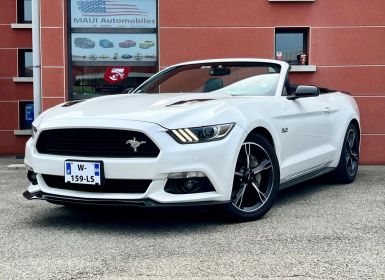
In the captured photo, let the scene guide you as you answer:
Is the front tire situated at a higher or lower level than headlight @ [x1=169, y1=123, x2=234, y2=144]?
lower

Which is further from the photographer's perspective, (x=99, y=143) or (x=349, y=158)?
(x=349, y=158)

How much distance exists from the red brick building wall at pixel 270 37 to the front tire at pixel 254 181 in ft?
15.9

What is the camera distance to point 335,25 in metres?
8.93

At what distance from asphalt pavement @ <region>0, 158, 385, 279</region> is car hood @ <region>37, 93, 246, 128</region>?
0.66 metres

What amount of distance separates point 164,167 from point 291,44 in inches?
241

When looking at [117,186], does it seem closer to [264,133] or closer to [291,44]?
[264,133]

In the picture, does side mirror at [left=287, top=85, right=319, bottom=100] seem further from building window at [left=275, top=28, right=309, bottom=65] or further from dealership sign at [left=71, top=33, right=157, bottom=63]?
dealership sign at [left=71, top=33, right=157, bottom=63]

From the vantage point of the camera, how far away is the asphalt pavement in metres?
3.08

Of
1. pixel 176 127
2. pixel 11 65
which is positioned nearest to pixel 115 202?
pixel 176 127

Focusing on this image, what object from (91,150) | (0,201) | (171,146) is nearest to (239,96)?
(171,146)

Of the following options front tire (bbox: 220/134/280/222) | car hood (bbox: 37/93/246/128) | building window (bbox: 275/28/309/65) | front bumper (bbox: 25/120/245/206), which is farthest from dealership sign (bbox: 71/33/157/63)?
front bumper (bbox: 25/120/245/206)

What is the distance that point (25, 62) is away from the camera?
14625 millimetres

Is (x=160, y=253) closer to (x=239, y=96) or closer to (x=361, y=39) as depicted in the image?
(x=239, y=96)

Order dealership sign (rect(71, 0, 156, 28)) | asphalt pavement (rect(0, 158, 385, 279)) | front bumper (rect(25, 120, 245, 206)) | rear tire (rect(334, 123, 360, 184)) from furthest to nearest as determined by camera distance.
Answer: dealership sign (rect(71, 0, 156, 28)), rear tire (rect(334, 123, 360, 184)), front bumper (rect(25, 120, 245, 206)), asphalt pavement (rect(0, 158, 385, 279))
